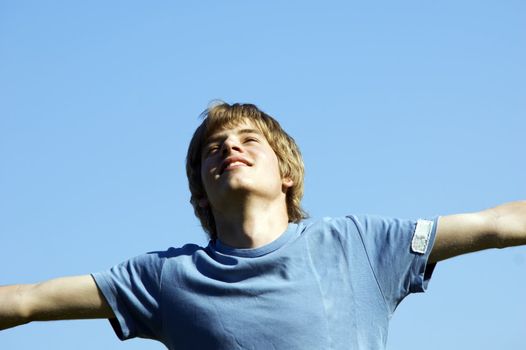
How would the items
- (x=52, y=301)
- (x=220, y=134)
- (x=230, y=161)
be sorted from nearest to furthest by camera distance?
1. (x=52, y=301)
2. (x=230, y=161)
3. (x=220, y=134)

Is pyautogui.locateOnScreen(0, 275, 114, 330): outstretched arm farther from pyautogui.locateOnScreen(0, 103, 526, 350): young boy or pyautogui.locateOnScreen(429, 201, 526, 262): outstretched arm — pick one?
pyautogui.locateOnScreen(429, 201, 526, 262): outstretched arm

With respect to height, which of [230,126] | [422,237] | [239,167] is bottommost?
[422,237]

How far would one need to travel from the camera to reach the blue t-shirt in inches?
207

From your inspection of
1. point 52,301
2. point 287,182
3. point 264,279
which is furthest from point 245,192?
point 52,301

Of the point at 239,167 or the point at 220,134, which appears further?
the point at 220,134

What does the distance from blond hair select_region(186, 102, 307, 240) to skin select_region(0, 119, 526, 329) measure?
0.27 ft

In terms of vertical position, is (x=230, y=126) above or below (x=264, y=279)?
above

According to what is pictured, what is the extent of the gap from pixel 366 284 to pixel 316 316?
1.25ft

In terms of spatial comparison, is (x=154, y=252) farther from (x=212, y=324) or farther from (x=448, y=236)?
(x=448, y=236)

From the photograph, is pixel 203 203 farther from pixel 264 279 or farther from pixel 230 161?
pixel 264 279

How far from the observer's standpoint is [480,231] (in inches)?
206

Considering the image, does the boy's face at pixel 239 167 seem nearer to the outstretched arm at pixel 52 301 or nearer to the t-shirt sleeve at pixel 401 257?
the t-shirt sleeve at pixel 401 257

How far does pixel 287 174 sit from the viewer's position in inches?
254

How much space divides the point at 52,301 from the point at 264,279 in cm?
123
